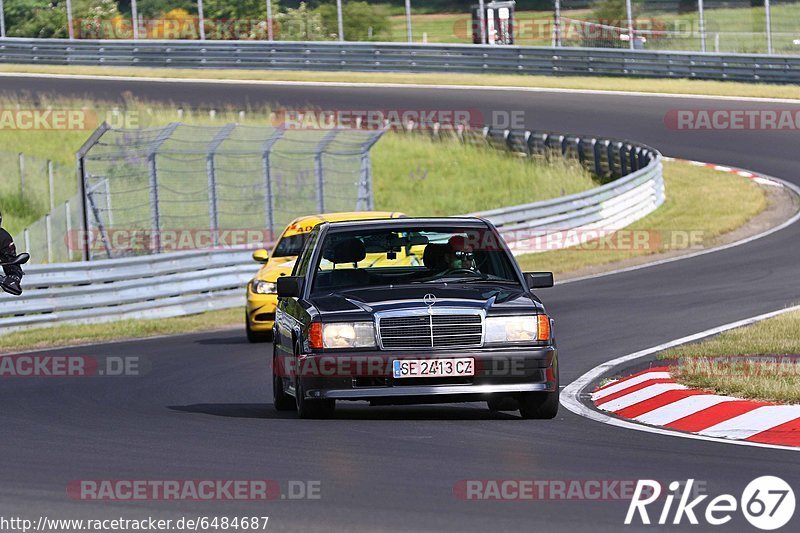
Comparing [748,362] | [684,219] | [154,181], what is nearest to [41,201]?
[154,181]

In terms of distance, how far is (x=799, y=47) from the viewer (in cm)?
4219

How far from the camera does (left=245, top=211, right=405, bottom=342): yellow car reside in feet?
56.2

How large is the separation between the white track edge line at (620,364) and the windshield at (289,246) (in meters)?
5.01

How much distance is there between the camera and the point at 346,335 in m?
9.80

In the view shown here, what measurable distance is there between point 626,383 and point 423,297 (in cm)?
247

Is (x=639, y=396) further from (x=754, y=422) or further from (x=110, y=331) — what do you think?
(x=110, y=331)

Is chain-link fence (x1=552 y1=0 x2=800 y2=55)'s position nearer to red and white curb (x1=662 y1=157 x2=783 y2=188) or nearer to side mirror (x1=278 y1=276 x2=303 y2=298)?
red and white curb (x1=662 y1=157 x2=783 y2=188)

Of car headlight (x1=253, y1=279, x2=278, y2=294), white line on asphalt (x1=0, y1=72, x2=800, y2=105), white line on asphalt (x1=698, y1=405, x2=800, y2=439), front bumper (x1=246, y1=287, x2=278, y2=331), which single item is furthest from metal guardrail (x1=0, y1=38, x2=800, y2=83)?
white line on asphalt (x1=698, y1=405, x2=800, y2=439)

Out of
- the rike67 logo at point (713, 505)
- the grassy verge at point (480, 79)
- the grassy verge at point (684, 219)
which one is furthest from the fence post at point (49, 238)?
the grassy verge at point (480, 79)

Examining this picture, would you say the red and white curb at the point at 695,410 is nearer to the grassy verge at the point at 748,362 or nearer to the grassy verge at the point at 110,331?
the grassy verge at the point at 748,362

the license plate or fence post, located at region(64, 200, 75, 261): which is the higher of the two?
the license plate

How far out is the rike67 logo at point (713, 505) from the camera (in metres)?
6.33

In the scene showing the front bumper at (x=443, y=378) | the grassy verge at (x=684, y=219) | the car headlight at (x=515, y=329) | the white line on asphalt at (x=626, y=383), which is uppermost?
the car headlight at (x=515, y=329)

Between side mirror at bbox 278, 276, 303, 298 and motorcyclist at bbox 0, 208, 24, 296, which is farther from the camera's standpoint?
motorcyclist at bbox 0, 208, 24, 296
